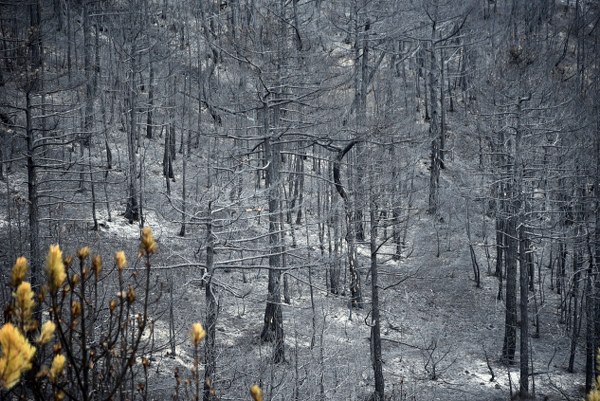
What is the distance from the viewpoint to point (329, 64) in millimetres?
13250

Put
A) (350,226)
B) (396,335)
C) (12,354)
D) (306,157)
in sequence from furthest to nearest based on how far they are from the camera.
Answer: (306,157)
(396,335)
(350,226)
(12,354)

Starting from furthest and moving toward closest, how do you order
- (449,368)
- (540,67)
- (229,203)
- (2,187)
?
(2,187), (449,368), (540,67), (229,203)

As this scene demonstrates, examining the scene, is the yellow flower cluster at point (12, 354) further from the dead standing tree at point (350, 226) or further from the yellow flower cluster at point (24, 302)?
the dead standing tree at point (350, 226)

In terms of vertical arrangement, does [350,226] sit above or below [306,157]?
below

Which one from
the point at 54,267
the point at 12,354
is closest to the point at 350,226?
the point at 54,267

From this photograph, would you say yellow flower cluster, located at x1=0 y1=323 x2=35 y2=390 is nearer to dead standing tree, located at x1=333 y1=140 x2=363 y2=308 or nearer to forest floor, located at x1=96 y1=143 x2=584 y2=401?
forest floor, located at x1=96 y1=143 x2=584 y2=401

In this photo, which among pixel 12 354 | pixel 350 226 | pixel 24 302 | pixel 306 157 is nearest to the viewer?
pixel 12 354

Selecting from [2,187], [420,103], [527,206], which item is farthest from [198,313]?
[420,103]

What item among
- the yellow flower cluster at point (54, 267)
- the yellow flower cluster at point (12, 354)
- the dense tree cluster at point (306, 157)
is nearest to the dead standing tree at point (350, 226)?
the dense tree cluster at point (306, 157)

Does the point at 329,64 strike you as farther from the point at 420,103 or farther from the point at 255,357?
the point at 420,103

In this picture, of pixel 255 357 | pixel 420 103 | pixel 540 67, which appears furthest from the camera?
pixel 420 103

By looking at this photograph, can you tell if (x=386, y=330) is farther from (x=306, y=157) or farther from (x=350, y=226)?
(x=306, y=157)

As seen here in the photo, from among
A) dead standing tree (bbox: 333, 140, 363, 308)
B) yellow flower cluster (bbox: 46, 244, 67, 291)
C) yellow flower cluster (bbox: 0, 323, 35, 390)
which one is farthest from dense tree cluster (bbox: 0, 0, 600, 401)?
yellow flower cluster (bbox: 0, 323, 35, 390)

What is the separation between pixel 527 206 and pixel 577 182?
506 cm
